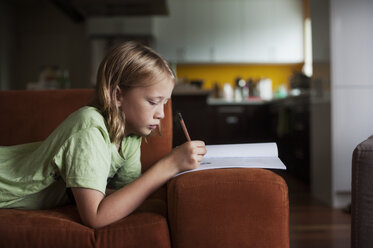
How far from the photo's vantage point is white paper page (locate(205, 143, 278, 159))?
0.99 metres

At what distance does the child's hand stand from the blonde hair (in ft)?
0.56

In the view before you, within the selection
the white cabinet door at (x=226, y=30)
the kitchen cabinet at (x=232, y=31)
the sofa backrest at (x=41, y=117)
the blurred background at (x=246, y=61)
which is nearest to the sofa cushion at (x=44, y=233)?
the sofa backrest at (x=41, y=117)

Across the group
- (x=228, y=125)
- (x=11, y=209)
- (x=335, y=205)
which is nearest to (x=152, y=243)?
(x=11, y=209)

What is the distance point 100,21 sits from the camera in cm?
506

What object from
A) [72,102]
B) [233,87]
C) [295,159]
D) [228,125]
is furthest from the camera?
[233,87]

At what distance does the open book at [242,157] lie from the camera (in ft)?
2.92

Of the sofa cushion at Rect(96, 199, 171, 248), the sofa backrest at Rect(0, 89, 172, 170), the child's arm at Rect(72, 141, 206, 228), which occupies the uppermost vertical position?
the sofa backrest at Rect(0, 89, 172, 170)

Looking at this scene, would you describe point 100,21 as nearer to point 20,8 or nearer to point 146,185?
point 20,8

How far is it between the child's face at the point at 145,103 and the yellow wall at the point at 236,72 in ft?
15.4

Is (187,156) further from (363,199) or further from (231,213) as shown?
(363,199)

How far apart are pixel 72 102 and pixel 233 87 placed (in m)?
4.42

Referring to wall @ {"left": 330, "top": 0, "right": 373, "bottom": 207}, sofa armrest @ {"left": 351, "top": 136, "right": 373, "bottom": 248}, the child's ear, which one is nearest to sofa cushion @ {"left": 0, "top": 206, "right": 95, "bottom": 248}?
the child's ear

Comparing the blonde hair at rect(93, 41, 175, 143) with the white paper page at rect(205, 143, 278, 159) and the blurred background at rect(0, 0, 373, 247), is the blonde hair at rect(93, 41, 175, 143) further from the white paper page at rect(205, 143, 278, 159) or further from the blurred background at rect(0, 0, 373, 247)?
the blurred background at rect(0, 0, 373, 247)

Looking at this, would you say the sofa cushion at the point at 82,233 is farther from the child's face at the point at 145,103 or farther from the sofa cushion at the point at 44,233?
the child's face at the point at 145,103
